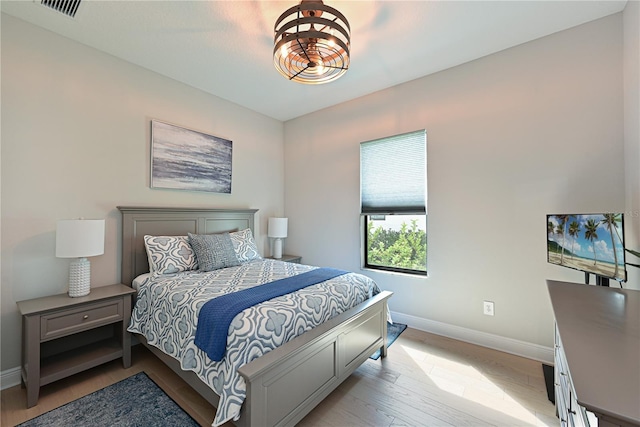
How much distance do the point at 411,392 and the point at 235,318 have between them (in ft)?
4.67

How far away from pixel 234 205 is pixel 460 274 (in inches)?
113

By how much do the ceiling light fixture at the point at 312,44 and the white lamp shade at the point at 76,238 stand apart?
6.24ft

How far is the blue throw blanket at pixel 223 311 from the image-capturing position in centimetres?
147

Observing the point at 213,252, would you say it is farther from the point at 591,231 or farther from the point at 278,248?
the point at 591,231

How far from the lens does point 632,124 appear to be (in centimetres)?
188

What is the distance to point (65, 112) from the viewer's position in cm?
231

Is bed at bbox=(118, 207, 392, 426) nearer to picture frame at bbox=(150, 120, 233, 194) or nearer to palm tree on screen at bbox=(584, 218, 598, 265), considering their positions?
picture frame at bbox=(150, 120, 233, 194)

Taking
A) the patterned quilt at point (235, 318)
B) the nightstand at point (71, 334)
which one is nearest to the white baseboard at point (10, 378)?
the nightstand at point (71, 334)

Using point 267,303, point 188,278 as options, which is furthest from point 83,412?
point 267,303

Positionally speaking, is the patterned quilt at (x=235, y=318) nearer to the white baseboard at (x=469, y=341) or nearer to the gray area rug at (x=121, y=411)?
the gray area rug at (x=121, y=411)

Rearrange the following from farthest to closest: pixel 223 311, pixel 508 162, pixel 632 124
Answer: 1. pixel 508 162
2. pixel 632 124
3. pixel 223 311

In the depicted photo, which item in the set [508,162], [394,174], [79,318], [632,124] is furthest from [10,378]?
[632,124]

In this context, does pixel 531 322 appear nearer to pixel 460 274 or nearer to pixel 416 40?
pixel 460 274

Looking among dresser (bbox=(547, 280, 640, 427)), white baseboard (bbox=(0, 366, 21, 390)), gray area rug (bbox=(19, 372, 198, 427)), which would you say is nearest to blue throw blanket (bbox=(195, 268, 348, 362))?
gray area rug (bbox=(19, 372, 198, 427))
